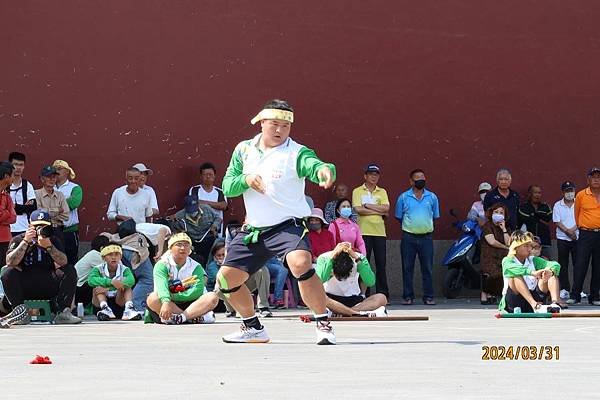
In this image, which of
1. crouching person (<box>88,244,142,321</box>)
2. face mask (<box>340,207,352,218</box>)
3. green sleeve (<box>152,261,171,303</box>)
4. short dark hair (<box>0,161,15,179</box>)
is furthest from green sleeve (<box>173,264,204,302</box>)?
face mask (<box>340,207,352,218</box>)

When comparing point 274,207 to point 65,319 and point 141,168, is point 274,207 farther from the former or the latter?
point 141,168

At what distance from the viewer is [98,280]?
1759 centimetres

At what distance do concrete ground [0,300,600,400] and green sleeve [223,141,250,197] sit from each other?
127cm

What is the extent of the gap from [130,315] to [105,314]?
0.30m

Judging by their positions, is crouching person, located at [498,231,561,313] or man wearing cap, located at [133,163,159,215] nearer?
crouching person, located at [498,231,561,313]

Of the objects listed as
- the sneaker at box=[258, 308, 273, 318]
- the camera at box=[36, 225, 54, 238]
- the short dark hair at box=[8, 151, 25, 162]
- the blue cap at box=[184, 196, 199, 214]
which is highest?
the short dark hair at box=[8, 151, 25, 162]

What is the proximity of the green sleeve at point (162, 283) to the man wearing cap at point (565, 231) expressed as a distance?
26.3ft

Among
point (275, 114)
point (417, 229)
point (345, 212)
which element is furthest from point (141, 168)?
point (275, 114)

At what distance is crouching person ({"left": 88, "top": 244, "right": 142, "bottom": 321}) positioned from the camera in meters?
17.5

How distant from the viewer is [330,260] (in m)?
16.8

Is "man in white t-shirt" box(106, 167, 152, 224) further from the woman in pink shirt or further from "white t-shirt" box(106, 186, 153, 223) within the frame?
the woman in pink shirt

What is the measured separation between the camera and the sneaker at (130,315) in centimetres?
1722

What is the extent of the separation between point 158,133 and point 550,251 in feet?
21.1

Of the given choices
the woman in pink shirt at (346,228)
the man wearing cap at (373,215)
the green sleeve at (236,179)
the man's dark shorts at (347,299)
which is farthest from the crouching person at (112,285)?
the green sleeve at (236,179)
